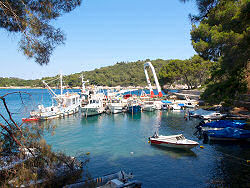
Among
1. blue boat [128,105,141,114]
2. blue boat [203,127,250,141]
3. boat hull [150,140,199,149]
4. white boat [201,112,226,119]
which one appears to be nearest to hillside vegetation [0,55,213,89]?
blue boat [128,105,141,114]

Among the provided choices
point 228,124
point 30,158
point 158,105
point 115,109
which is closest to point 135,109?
point 115,109

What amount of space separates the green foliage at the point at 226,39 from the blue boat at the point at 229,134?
242 inches

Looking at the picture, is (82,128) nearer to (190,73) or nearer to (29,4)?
(29,4)

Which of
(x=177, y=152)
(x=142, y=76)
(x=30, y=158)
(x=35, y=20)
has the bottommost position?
(x=177, y=152)

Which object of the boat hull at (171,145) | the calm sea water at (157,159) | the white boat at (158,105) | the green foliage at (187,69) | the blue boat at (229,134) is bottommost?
the calm sea water at (157,159)

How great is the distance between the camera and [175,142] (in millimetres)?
19312

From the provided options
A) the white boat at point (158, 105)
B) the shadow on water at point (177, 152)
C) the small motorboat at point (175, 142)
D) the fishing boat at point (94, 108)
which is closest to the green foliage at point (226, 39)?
the small motorboat at point (175, 142)

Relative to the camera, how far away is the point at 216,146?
2012 cm

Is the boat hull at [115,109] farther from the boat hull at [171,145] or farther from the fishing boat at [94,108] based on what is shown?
the boat hull at [171,145]

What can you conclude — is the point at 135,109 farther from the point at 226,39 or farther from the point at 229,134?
the point at 226,39

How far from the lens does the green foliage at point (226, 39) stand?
1330 centimetres

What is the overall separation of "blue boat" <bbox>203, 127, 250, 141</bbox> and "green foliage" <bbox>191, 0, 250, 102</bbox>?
20.2ft

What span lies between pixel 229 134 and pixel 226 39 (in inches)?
385

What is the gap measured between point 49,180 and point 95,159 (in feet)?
29.6
